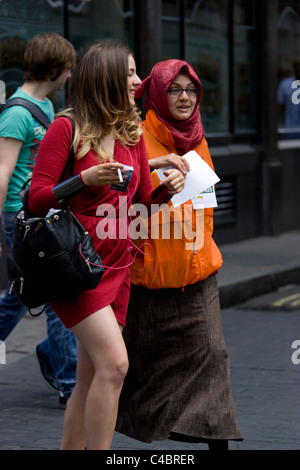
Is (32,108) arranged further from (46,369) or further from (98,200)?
(98,200)

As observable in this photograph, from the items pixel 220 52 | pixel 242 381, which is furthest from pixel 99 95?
pixel 220 52

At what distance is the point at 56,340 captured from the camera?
559cm

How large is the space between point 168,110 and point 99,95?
63cm

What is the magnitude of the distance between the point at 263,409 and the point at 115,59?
2439 millimetres

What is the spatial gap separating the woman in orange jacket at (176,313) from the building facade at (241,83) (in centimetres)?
688

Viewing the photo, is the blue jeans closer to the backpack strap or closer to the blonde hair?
the backpack strap

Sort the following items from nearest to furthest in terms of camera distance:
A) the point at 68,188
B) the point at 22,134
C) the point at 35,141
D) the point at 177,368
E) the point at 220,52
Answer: the point at 68,188 → the point at 177,368 → the point at 22,134 → the point at 35,141 → the point at 220,52

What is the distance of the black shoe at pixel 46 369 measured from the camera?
5852mm

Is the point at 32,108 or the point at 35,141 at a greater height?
the point at 32,108

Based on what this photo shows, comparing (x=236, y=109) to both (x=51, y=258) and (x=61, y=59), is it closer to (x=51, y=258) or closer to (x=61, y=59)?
(x=61, y=59)

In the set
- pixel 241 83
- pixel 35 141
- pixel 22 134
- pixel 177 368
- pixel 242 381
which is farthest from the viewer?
pixel 241 83

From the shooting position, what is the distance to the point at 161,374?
4395 mm

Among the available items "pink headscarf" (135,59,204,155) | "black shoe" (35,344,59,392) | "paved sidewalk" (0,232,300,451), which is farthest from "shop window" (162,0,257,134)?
"pink headscarf" (135,59,204,155)
